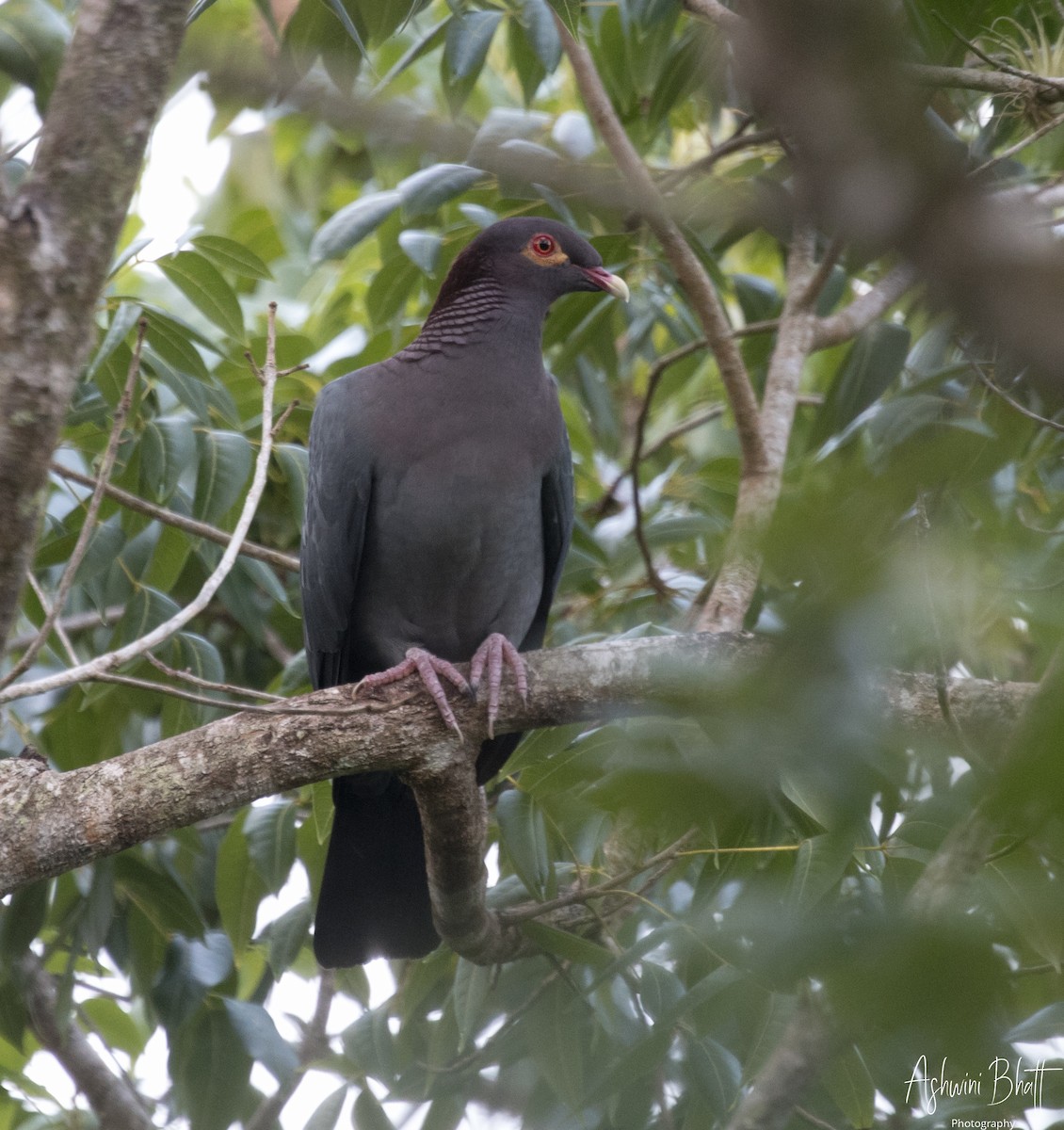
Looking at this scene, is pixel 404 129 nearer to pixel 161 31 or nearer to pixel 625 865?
pixel 161 31

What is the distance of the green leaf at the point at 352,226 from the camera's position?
128 inches

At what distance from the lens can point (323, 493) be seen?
328cm

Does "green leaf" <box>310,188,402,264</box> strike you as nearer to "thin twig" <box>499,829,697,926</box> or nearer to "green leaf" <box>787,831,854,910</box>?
"thin twig" <box>499,829,697,926</box>

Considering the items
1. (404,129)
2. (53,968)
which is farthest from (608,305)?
(404,129)

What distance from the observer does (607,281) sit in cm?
361

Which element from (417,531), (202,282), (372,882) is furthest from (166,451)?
(372,882)

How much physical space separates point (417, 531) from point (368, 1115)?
1.41 m

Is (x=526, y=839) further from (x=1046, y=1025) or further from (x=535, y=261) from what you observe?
(x=535, y=261)

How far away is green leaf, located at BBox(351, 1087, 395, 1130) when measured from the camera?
9.14ft

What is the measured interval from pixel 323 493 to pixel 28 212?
6.03 feet

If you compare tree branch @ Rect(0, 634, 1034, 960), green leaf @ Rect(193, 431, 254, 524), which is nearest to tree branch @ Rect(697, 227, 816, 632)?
tree branch @ Rect(0, 634, 1034, 960)

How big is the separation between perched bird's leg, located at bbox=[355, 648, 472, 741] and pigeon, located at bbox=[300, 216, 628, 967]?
1.25ft

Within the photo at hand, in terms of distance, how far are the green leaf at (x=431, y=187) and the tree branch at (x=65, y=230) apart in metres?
1.53

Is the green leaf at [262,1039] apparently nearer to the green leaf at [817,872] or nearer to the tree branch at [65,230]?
the tree branch at [65,230]
